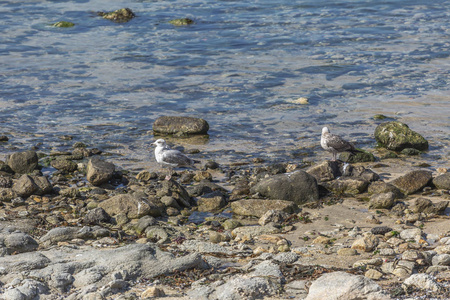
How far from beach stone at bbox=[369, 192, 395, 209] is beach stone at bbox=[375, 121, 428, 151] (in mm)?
4133

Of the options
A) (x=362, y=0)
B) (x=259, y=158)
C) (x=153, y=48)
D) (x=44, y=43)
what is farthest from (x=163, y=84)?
(x=362, y=0)

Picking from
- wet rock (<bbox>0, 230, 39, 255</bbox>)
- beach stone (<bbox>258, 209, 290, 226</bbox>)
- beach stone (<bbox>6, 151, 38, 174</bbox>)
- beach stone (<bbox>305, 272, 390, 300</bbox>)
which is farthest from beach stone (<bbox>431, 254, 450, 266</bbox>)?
beach stone (<bbox>6, 151, 38, 174</bbox>)

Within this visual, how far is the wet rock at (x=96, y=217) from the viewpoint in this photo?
405 inches

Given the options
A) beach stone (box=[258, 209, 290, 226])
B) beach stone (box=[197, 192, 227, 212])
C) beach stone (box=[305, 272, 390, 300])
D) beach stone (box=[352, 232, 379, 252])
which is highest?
beach stone (box=[305, 272, 390, 300])

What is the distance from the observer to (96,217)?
10312 millimetres

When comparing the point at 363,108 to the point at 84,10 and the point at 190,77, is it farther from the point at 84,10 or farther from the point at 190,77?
the point at 84,10

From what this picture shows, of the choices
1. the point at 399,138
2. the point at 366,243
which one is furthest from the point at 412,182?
the point at 366,243

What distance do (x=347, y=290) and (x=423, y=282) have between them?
104 cm

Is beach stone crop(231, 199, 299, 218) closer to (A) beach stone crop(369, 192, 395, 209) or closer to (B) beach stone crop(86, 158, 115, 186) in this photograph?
(A) beach stone crop(369, 192, 395, 209)

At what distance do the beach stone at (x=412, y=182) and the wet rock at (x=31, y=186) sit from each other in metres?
7.12

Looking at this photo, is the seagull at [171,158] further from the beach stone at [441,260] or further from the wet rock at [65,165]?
the beach stone at [441,260]

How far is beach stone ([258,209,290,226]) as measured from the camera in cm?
1029

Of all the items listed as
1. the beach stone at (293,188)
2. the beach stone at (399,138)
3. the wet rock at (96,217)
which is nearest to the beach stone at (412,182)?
the beach stone at (293,188)

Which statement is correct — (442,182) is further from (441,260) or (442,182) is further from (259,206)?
(441,260)
